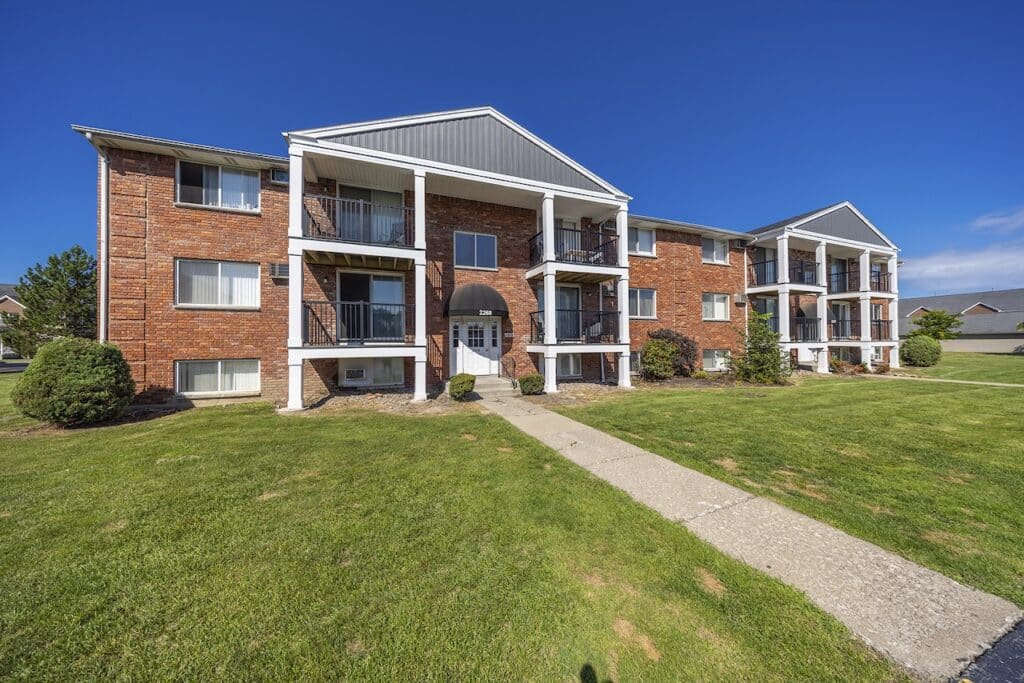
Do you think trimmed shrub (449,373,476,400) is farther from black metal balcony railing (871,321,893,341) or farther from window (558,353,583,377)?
black metal balcony railing (871,321,893,341)

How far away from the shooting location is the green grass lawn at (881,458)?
3.46 m

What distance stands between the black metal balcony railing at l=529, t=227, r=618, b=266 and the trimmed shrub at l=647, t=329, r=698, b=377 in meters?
3.98

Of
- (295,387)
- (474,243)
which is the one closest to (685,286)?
(474,243)

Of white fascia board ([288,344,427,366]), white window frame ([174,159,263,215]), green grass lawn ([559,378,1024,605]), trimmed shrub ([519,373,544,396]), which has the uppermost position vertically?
white window frame ([174,159,263,215])

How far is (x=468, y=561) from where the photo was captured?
3.10 metres

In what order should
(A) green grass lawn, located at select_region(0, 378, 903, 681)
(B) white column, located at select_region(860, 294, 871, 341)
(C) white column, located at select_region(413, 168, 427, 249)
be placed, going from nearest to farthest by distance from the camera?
(A) green grass lawn, located at select_region(0, 378, 903, 681)
(C) white column, located at select_region(413, 168, 427, 249)
(B) white column, located at select_region(860, 294, 871, 341)

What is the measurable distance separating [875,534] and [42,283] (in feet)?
116

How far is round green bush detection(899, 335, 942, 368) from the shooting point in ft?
73.6

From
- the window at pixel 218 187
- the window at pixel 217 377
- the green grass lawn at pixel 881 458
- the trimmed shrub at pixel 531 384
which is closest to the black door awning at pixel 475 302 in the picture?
the trimmed shrub at pixel 531 384

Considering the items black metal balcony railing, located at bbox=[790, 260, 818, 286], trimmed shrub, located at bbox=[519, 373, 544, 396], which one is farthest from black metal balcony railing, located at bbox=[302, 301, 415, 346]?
black metal balcony railing, located at bbox=[790, 260, 818, 286]

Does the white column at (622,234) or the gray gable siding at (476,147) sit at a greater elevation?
the gray gable siding at (476,147)

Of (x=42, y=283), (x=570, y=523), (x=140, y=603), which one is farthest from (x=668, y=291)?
(x=42, y=283)

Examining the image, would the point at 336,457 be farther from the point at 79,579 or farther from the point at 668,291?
the point at 668,291

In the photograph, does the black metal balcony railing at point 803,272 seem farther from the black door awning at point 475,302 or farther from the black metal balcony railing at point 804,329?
the black door awning at point 475,302
